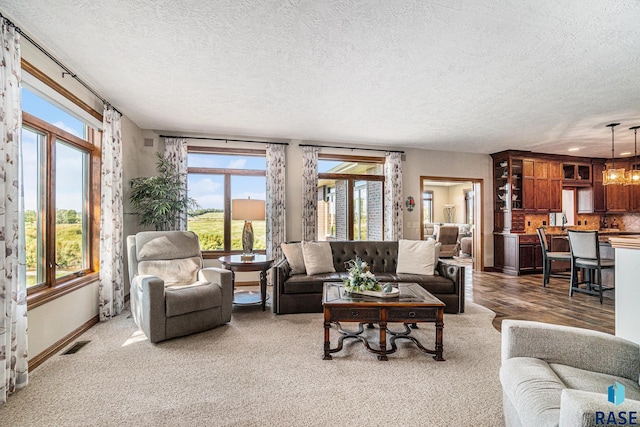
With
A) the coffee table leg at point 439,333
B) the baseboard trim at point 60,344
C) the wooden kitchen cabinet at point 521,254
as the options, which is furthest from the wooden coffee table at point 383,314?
the wooden kitchen cabinet at point 521,254

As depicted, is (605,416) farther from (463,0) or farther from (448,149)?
(448,149)

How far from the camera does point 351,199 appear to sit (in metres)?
6.68

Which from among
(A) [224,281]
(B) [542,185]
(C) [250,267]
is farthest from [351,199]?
(B) [542,185]

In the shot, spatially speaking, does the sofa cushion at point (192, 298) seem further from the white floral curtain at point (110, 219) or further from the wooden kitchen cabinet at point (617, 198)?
the wooden kitchen cabinet at point (617, 198)

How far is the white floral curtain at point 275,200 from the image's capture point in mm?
5836

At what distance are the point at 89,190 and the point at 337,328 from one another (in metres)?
3.35

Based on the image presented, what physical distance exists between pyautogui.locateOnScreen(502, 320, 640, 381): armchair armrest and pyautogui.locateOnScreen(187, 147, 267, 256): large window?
187 inches

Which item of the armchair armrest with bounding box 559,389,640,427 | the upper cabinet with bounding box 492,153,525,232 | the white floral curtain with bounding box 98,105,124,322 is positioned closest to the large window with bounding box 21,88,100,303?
the white floral curtain with bounding box 98,105,124,322

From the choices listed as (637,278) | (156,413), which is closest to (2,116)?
(156,413)

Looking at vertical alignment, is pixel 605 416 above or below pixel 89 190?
below

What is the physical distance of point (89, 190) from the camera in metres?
3.95

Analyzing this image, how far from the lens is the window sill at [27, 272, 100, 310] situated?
2772mm

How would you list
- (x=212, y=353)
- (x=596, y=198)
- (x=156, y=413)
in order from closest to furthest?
1. (x=156, y=413)
2. (x=212, y=353)
3. (x=596, y=198)

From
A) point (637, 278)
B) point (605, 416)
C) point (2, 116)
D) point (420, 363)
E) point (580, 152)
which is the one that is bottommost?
point (420, 363)
